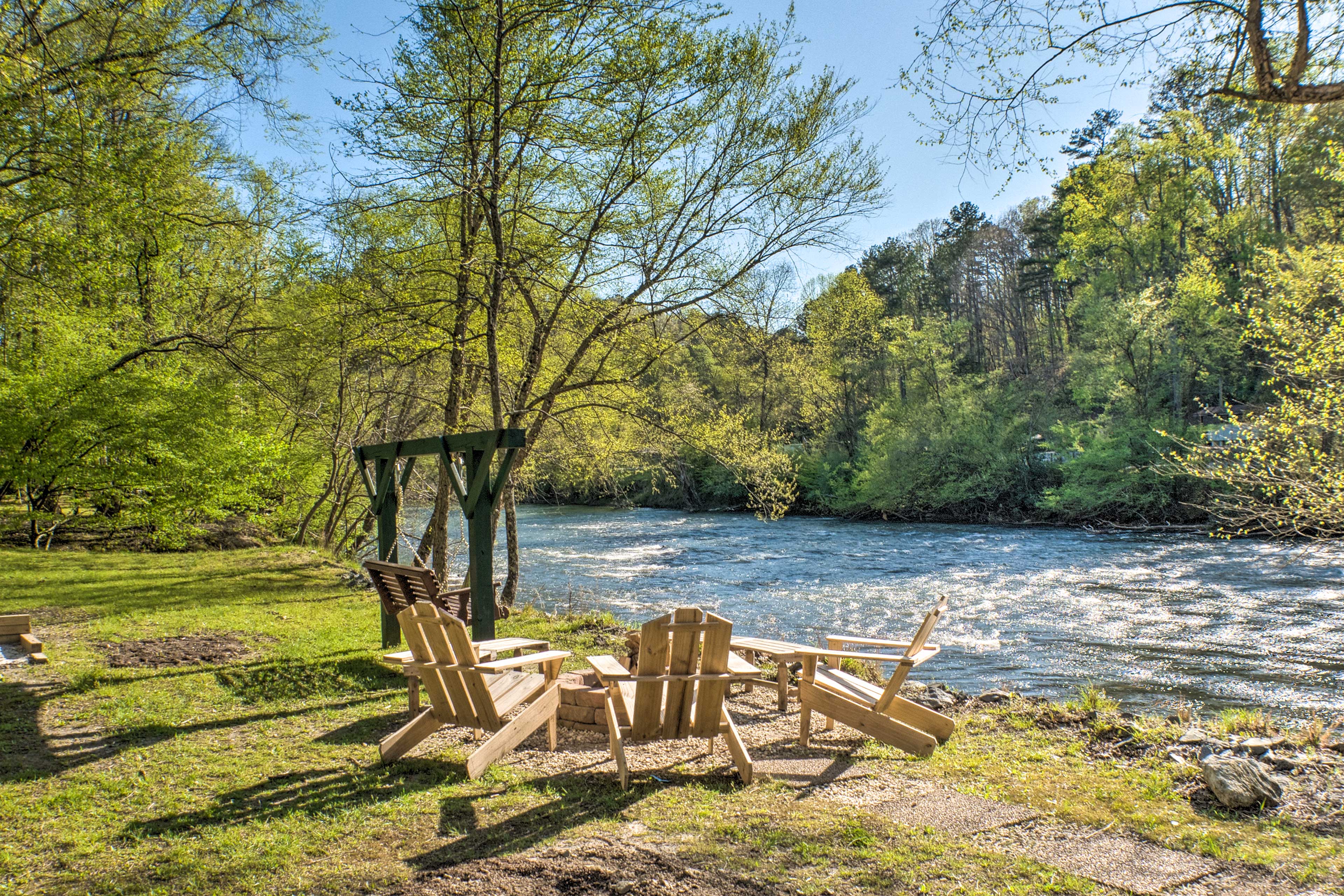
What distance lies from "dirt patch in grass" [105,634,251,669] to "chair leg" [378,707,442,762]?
341cm

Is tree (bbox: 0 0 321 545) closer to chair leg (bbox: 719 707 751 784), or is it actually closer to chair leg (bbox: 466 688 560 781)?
chair leg (bbox: 466 688 560 781)

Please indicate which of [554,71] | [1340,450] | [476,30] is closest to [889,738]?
[554,71]

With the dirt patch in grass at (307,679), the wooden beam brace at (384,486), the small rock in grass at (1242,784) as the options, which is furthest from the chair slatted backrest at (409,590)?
the small rock in grass at (1242,784)

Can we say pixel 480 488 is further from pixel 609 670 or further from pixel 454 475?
pixel 609 670

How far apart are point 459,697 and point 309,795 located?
84 centimetres

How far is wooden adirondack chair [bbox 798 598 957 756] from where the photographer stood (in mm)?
4637

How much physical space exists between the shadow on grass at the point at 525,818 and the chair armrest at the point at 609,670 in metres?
0.52

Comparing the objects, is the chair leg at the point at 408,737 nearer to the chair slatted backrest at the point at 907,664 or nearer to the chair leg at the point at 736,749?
the chair leg at the point at 736,749

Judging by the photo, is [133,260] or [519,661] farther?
[133,260]

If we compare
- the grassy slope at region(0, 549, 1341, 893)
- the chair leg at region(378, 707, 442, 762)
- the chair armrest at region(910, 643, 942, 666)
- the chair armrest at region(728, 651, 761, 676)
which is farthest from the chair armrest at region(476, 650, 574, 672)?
the chair armrest at region(910, 643, 942, 666)

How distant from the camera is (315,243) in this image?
1233 centimetres

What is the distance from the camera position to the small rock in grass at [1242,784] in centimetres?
395

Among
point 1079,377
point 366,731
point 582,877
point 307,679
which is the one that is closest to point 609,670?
point 582,877

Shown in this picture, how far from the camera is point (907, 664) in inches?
180
